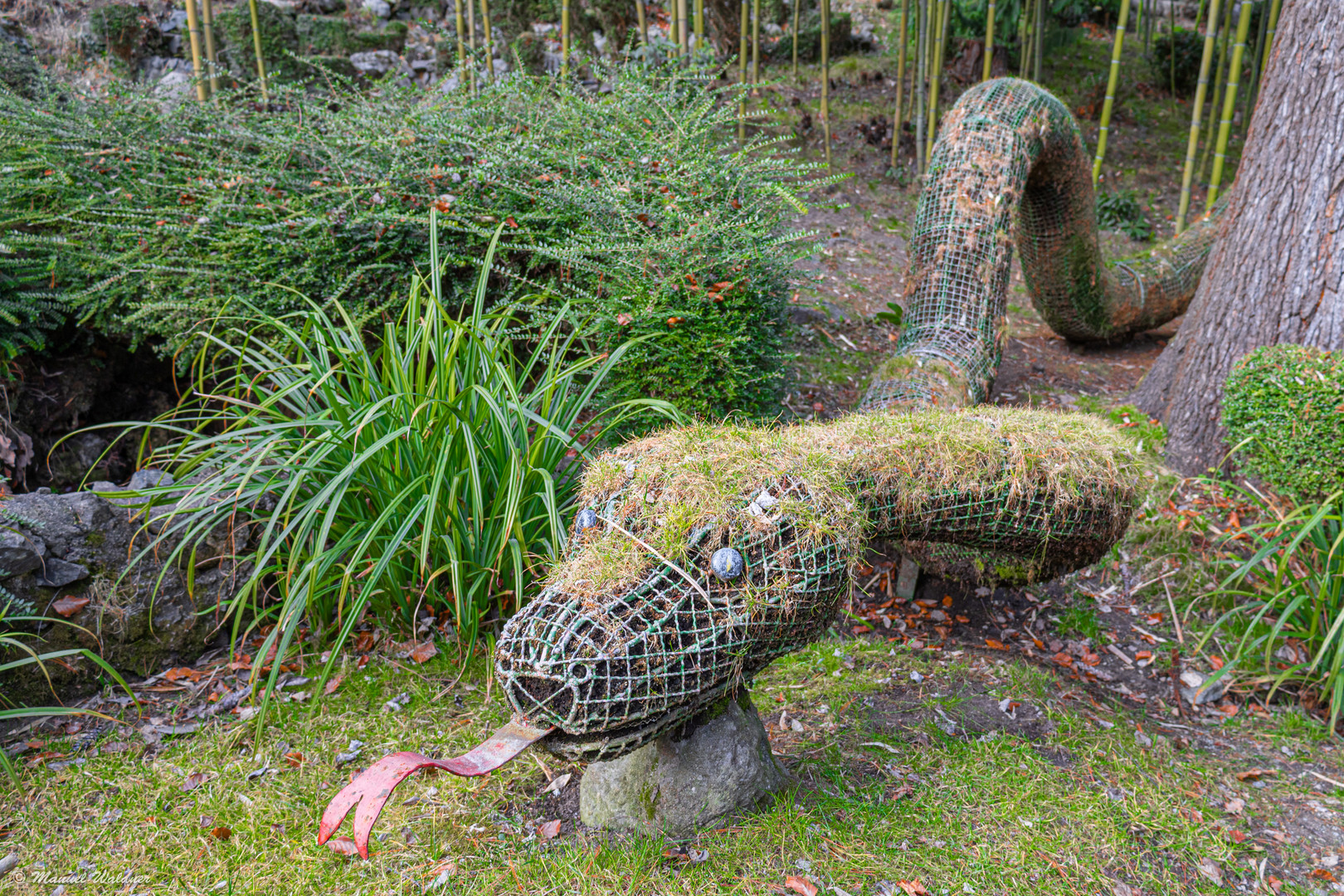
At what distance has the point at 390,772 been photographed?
128cm

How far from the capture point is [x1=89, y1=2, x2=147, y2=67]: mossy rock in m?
8.80

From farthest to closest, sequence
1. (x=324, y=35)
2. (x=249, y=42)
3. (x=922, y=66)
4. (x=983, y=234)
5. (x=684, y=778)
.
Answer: (x=324, y=35)
(x=249, y=42)
(x=922, y=66)
(x=983, y=234)
(x=684, y=778)

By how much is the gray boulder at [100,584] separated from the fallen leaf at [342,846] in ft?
3.51

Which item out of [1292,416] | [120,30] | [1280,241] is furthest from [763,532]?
[120,30]

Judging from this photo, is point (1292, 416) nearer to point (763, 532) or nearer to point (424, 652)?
point (763, 532)

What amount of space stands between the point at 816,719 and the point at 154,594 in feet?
6.93

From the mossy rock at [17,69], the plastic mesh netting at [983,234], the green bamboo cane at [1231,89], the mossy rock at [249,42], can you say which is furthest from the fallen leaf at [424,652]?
the mossy rock at [249,42]

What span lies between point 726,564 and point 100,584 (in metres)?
2.24

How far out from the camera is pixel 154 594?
244cm

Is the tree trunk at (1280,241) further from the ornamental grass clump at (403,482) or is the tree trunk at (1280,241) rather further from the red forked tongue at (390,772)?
the red forked tongue at (390,772)

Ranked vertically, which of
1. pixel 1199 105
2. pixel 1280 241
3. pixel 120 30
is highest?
pixel 120 30

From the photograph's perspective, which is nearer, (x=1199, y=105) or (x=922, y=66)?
(x=1199, y=105)

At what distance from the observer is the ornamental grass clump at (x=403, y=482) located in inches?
91.7

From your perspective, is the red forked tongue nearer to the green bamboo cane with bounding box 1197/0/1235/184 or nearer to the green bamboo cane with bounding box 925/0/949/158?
the green bamboo cane with bounding box 925/0/949/158
